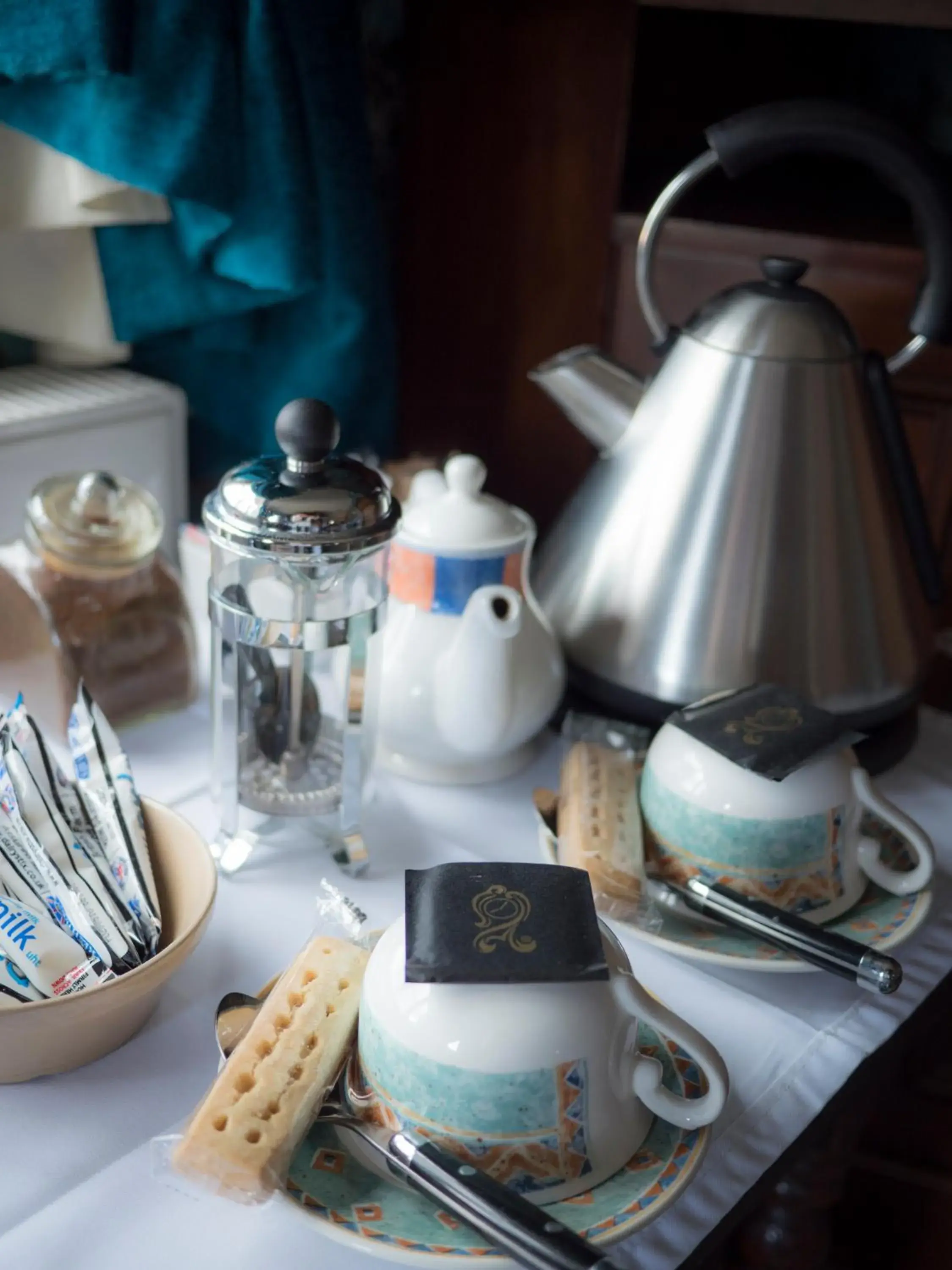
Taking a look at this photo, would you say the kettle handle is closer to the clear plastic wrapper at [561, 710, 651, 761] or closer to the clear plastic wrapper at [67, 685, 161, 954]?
the clear plastic wrapper at [561, 710, 651, 761]

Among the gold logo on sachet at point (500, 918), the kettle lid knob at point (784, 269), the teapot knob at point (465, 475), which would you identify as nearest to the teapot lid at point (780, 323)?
the kettle lid knob at point (784, 269)

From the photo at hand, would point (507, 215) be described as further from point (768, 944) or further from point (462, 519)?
point (768, 944)

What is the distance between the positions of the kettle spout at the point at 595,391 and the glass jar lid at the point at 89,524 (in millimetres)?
234

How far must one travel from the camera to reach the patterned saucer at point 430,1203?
35 centimetres

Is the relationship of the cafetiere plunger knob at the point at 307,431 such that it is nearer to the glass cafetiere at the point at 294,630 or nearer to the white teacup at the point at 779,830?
the glass cafetiere at the point at 294,630

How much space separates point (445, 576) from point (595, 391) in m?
0.15

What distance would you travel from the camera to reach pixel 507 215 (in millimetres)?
889

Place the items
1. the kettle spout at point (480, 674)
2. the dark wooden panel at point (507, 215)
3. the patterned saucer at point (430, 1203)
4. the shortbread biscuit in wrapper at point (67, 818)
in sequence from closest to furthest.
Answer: the patterned saucer at point (430, 1203), the shortbread biscuit in wrapper at point (67, 818), the kettle spout at point (480, 674), the dark wooden panel at point (507, 215)

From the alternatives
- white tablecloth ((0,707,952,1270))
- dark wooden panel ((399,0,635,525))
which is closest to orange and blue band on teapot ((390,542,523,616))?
white tablecloth ((0,707,952,1270))

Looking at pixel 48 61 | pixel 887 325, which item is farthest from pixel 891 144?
pixel 48 61

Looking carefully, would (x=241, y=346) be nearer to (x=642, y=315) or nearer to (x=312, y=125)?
(x=312, y=125)

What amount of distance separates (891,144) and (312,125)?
1.26 feet

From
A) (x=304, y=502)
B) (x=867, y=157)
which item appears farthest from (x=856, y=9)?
(x=304, y=502)

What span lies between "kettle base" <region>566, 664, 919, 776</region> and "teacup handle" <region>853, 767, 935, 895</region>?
0.36 feet
